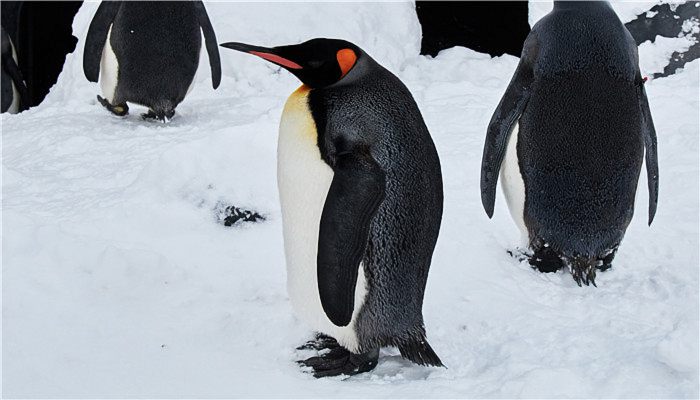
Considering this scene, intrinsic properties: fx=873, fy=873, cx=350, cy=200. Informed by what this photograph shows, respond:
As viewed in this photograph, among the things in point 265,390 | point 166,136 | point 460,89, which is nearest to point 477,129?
point 460,89

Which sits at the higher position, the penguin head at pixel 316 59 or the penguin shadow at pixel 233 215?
the penguin head at pixel 316 59

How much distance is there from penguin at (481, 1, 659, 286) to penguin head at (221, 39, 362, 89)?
37.0 inches

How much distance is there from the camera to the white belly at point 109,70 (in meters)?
4.45

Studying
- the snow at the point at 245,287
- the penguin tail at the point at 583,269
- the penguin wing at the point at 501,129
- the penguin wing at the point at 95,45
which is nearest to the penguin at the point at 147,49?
the penguin wing at the point at 95,45

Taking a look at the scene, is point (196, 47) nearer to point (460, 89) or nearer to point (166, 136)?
point (166, 136)

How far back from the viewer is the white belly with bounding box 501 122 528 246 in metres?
2.86

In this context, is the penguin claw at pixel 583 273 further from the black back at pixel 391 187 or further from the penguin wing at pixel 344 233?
the penguin wing at pixel 344 233

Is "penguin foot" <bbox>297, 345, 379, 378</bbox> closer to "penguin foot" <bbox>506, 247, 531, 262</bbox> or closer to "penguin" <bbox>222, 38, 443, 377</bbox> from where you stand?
"penguin" <bbox>222, 38, 443, 377</bbox>

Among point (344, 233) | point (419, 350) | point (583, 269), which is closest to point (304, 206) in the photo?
point (344, 233)

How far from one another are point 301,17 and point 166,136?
185cm

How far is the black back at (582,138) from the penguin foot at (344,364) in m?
1.00

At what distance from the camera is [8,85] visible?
6445 mm

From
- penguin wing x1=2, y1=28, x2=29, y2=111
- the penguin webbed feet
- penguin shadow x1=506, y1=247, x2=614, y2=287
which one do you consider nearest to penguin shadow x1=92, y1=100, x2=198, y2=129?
penguin shadow x1=506, y1=247, x2=614, y2=287

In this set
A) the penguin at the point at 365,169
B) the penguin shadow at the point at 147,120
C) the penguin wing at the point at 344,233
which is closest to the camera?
the penguin wing at the point at 344,233
